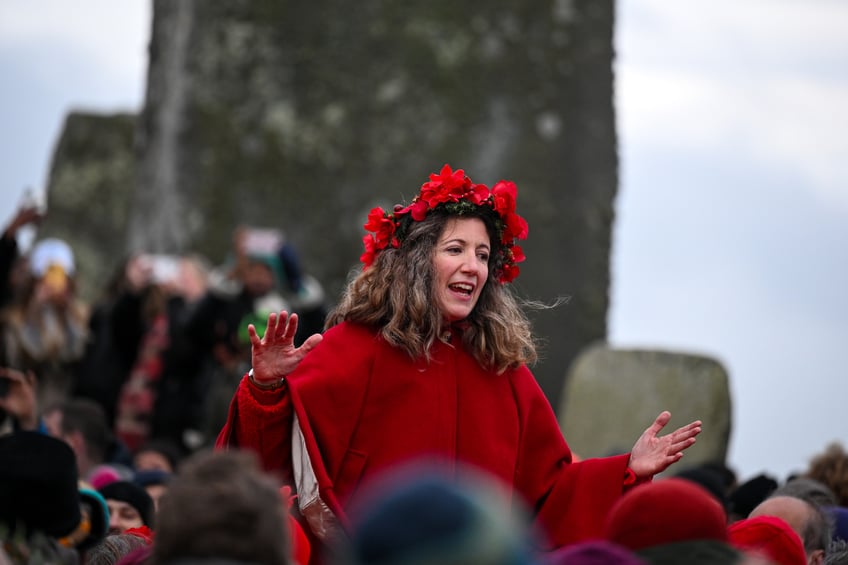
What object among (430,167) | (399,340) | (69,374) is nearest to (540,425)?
(399,340)

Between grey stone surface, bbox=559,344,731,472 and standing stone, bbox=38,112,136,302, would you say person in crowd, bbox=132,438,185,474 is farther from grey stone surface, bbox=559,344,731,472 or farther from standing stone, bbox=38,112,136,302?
standing stone, bbox=38,112,136,302

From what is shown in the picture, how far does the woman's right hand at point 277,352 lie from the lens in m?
4.48

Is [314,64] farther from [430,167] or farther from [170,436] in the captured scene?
[170,436]

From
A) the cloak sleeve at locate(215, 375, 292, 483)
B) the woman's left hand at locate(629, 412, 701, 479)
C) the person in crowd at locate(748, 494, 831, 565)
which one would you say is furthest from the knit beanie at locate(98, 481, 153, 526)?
the person in crowd at locate(748, 494, 831, 565)

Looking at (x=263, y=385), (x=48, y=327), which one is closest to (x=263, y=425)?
(x=263, y=385)

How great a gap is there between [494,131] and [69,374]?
3136mm

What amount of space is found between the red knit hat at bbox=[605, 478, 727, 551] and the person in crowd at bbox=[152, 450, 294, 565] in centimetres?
79

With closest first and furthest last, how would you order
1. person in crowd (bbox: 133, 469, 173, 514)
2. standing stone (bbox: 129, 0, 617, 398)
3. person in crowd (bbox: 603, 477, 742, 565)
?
person in crowd (bbox: 603, 477, 742, 565) < person in crowd (bbox: 133, 469, 173, 514) < standing stone (bbox: 129, 0, 617, 398)

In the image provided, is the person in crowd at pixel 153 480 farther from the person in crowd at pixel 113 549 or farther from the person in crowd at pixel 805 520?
the person in crowd at pixel 805 520

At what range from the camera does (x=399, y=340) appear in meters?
4.79

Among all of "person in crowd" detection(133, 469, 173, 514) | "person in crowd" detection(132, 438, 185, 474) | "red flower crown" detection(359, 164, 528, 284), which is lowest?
"person in crowd" detection(132, 438, 185, 474)

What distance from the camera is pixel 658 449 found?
15.5 ft

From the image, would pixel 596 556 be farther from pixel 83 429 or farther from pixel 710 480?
pixel 83 429

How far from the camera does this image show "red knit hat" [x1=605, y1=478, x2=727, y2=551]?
A: 3172mm
